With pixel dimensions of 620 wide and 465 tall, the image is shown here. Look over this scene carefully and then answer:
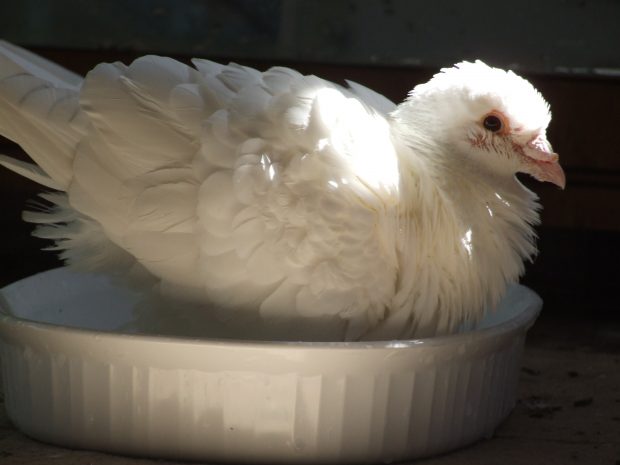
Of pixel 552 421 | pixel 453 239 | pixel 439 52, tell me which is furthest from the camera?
pixel 439 52

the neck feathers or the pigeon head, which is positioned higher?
the pigeon head

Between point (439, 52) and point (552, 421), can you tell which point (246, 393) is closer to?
point (552, 421)

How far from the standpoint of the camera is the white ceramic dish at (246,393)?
1.20 meters

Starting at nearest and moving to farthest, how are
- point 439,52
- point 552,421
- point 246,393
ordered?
1. point 246,393
2. point 552,421
3. point 439,52

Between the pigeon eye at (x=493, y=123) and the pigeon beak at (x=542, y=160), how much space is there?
5 cm

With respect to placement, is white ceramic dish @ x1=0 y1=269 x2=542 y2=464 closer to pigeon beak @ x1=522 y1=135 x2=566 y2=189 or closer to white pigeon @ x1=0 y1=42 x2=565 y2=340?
white pigeon @ x1=0 y1=42 x2=565 y2=340

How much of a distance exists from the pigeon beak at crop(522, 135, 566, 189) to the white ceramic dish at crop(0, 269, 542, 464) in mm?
236

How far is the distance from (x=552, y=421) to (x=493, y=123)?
50cm

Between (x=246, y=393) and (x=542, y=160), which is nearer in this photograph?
(x=246, y=393)

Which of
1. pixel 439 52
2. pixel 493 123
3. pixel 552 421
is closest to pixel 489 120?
pixel 493 123

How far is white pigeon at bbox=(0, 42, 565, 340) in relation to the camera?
1271 mm

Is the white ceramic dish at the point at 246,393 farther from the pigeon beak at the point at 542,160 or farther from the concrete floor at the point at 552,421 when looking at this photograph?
the pigeon beak at the point at 542,160

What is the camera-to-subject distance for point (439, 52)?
2.58 m

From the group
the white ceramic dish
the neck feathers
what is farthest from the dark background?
the white ceramic dish
